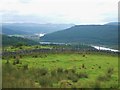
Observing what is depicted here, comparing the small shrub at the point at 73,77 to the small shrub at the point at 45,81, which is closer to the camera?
the small shrub at the point at 45,81

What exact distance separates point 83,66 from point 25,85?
47.0ft

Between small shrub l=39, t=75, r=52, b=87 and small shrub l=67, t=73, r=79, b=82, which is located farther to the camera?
small shrub l=67, t=73, r=79, b=82

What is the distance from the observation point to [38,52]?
45.9m

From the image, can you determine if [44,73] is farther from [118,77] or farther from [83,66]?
[83,66]

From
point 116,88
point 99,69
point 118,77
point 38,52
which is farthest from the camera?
point 38,52

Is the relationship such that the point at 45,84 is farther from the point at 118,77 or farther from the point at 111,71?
the point at 111,71

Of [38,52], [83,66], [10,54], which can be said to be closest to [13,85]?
[83,66]

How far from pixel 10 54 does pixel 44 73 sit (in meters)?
17.4

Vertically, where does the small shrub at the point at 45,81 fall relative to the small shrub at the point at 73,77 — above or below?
above

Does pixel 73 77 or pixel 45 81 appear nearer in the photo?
pixel 45 81

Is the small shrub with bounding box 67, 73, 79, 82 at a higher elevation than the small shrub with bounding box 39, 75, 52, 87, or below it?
below

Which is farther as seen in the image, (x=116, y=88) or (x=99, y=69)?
(x=99, y=69)

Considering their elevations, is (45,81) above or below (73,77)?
above

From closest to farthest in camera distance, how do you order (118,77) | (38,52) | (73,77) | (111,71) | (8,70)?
(8,70), (73,77), (118,77), (111,71), (38,52)
